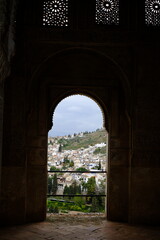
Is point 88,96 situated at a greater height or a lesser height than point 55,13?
lesser

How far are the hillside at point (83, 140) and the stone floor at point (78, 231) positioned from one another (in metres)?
3.94

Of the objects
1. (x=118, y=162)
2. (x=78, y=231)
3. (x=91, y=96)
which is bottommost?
(x=78, y=231)

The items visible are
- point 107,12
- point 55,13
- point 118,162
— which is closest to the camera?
point 55,13

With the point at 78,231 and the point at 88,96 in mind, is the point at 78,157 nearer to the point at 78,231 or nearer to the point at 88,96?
the point at 88,96

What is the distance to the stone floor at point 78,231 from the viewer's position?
20.1 feet

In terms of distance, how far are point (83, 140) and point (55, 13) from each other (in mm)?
5603

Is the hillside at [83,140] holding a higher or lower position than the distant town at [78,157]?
higher

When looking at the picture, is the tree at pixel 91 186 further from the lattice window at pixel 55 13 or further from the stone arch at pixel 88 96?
the lattice window at pixel 55 13

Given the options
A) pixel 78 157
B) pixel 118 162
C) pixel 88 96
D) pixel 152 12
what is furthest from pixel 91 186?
pixel 152 12

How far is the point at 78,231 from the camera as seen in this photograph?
6586 mm

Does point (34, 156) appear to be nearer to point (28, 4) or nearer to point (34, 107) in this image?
point (34, 107)

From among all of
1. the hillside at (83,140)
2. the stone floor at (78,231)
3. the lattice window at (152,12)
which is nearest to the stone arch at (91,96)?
the stone floor at (78,231)

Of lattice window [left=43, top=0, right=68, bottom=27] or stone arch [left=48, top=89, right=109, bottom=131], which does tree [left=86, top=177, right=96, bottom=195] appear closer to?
stone arch [left=48, top=89, right=109, bottom=131]

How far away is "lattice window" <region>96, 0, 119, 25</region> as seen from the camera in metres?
7.54
